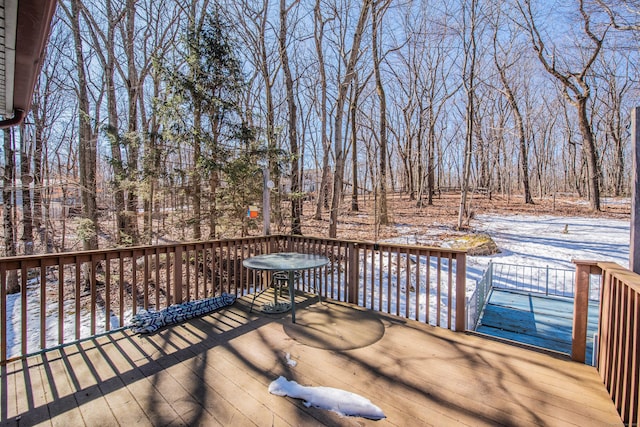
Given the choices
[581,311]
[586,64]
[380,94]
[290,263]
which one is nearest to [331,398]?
[290,263]

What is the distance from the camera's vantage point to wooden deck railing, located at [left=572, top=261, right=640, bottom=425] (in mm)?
1684

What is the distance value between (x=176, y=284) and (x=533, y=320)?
18.7 feet

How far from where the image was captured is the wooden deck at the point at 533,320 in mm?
4430

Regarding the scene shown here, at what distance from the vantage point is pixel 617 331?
6.52 feet

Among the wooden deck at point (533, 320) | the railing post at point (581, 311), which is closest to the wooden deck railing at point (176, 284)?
the wooden deck at point (533, 320)

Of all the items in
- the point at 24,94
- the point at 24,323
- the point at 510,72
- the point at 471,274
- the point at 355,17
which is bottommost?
the point at 471,274

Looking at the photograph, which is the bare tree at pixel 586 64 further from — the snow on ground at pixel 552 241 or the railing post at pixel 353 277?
the railing post at pixel 353 277

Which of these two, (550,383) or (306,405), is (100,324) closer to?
(306,405)

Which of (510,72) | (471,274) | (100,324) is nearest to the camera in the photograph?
(100,324)

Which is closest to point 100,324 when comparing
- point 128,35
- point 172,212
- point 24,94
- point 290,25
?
point 172,212

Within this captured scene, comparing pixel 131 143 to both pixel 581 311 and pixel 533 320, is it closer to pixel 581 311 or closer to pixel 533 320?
pixel 581 311

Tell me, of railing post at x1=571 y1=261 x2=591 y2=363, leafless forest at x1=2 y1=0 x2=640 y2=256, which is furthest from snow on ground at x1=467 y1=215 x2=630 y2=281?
railing post at x1=571 y1=261 x2=591 y2=363

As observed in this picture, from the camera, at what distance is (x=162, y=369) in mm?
2375

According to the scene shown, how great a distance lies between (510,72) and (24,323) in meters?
20.2
